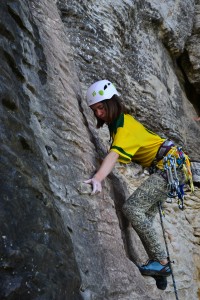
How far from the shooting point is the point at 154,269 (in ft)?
14.2

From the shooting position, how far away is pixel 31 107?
333 centimetres

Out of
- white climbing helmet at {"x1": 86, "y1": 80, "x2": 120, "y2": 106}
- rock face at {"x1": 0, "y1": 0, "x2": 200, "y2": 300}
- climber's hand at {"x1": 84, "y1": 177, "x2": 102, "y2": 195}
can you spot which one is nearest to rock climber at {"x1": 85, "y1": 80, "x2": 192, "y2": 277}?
white climbing helmet at {"x1": 86, "y1": 80, "x2": 120, "y2": 106}

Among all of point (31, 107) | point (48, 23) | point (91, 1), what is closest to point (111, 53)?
point (91, 1)

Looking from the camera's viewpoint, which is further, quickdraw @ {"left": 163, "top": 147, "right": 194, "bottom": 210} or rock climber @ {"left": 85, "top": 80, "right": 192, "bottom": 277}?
quickdraw @ {"left": 163, "top": 147, "right": 194, "bottom": 210}

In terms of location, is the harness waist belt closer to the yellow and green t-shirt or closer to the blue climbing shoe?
the yellow and green t-shirt

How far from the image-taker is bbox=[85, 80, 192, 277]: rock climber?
432 cm

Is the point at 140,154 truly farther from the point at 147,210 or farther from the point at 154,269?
the point at 154,269

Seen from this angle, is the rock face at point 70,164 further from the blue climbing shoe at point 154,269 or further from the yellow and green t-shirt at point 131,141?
the yellow and green t-shirt at point 131,141

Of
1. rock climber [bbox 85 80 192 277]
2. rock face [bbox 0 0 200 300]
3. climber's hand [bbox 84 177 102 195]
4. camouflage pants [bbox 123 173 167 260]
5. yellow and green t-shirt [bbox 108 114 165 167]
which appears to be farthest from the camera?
camouflage pants [bbox 123 173 167 260]

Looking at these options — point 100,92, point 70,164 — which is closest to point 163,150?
point 100,92

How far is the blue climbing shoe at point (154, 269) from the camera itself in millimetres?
4270

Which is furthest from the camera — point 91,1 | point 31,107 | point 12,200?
point 91,1

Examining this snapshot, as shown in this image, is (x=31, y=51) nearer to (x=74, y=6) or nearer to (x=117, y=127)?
(x=117, y=127)

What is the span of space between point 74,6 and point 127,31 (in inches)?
60.7
